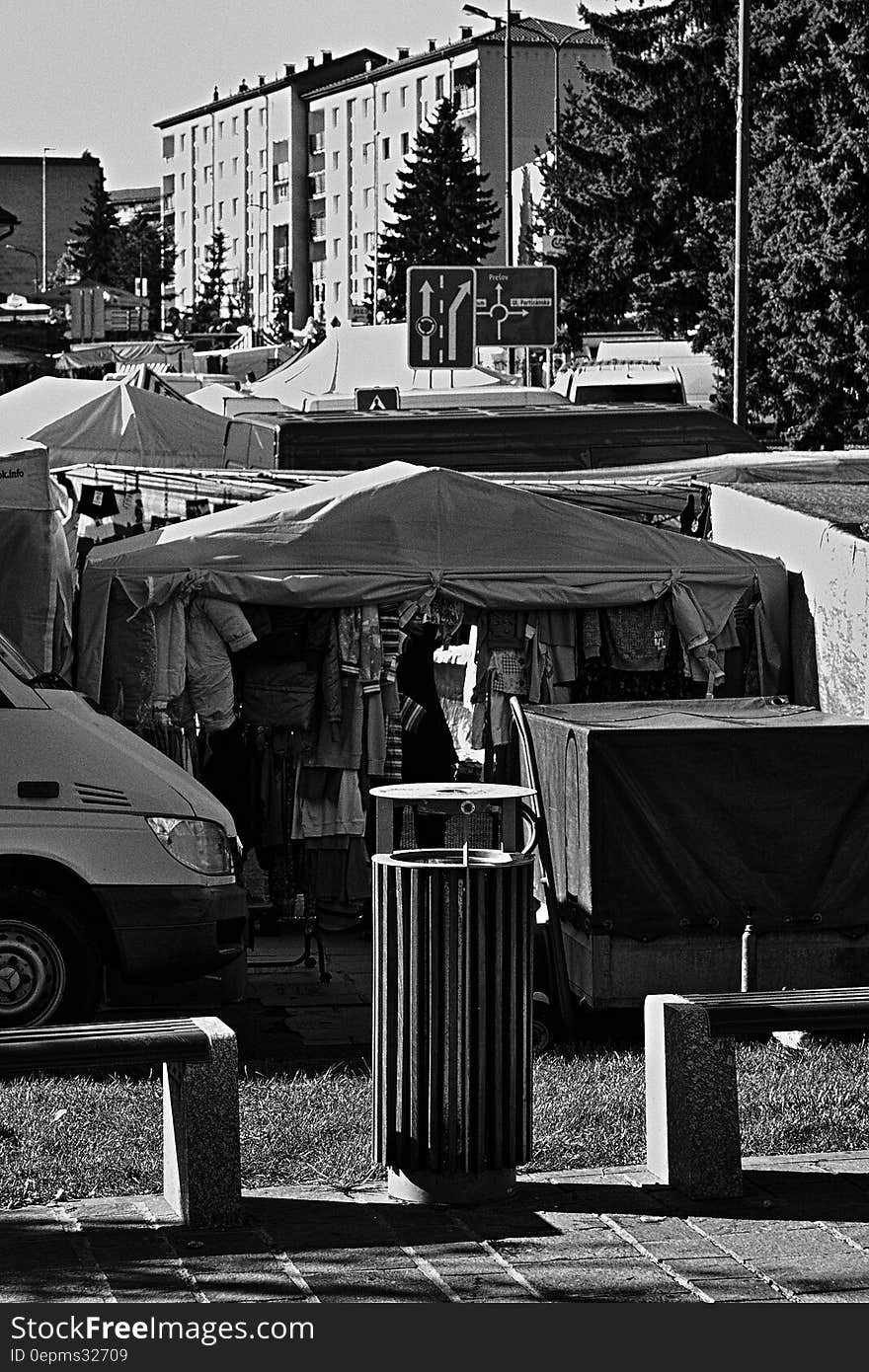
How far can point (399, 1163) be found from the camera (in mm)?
6078

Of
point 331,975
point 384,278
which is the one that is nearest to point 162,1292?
point 331,975

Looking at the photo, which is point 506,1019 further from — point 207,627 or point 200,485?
point 200,485

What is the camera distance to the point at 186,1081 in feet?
19.4

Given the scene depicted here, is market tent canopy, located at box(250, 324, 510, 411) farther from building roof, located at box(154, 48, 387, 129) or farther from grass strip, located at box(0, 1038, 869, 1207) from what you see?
building roof, located at box(154, 48, 387, 129)

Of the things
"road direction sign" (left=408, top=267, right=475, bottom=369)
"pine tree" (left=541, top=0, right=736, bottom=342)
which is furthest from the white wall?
"pine tree" (left=541, top=0, right=736, bottom=342)

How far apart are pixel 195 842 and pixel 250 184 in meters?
141

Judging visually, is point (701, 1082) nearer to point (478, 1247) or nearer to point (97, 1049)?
point (478, 1247)

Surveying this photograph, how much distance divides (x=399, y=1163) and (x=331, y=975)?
4.76m

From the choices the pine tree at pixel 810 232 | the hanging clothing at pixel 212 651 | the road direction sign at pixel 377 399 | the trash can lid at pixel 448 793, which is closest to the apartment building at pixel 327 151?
the pine tree at pixel 810 232

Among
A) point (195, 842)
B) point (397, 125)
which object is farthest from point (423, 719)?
point (397, 125)

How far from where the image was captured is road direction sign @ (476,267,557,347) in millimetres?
29625

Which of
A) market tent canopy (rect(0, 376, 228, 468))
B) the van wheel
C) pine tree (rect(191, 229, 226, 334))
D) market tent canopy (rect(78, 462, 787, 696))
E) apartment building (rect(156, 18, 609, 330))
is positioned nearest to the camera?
the van wheel

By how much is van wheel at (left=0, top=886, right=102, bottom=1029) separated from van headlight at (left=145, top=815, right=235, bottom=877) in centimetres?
52

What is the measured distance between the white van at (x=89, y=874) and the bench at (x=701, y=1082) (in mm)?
2972
